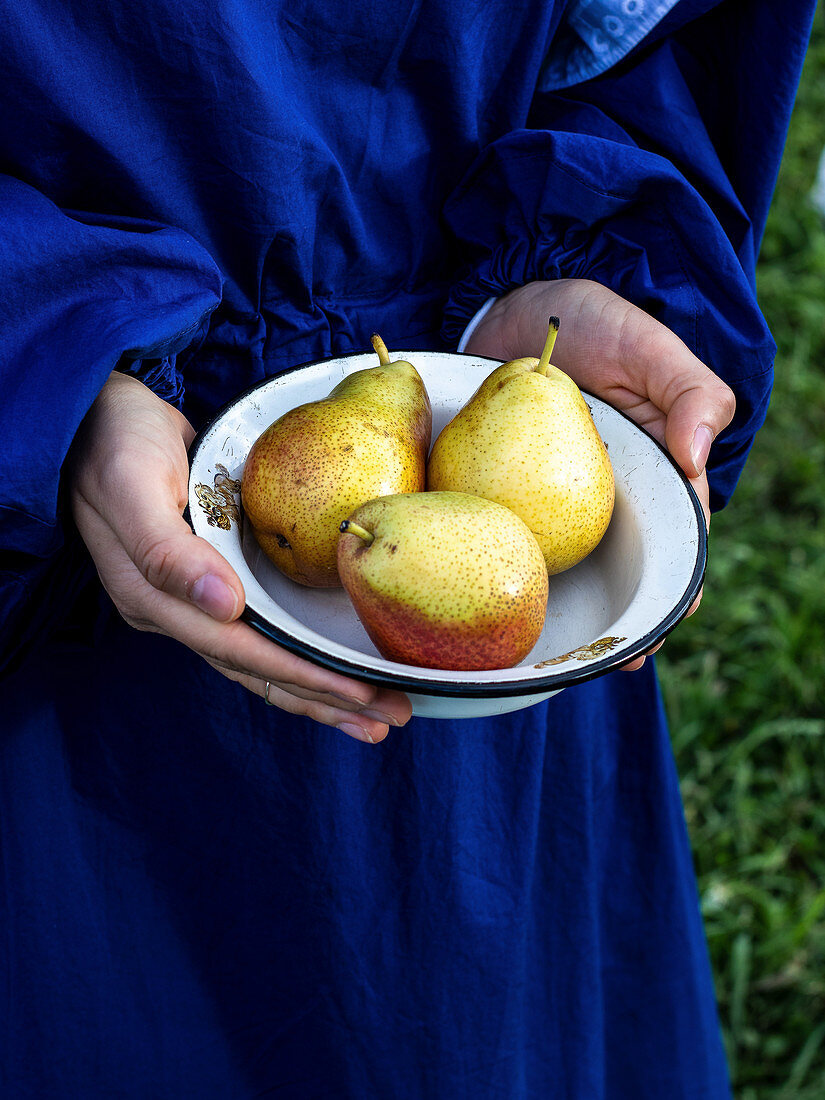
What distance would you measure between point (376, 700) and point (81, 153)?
1.88 ft

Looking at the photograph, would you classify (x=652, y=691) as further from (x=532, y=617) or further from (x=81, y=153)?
(x=81, y=153)

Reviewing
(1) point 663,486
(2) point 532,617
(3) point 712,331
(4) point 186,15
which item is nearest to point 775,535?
(3) point 712,331

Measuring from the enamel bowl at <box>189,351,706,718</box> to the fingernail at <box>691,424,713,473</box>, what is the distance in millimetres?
25

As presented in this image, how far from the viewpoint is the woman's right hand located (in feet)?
2.52

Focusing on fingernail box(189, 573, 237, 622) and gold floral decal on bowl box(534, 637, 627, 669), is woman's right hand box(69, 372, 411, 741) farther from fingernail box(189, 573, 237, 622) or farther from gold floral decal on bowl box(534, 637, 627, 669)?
gold floral decal on bowl box(534, 637, 627, 669)

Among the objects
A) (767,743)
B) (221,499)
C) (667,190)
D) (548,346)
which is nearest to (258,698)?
(221,499)

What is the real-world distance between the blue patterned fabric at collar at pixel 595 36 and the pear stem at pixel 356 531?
70cm

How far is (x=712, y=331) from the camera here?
3.78 ft

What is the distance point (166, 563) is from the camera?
77cm

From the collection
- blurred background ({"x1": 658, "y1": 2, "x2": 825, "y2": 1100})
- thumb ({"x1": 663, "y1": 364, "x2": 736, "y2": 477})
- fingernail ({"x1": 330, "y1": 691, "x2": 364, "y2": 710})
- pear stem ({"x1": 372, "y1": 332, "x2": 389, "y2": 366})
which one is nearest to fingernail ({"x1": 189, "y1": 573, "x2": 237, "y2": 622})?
fingernail ({"x1": 330, "y1": 691, "x2": 364, "y2": 710})

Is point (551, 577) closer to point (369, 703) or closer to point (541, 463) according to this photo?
point (541, 463)

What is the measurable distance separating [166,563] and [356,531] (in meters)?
0.17

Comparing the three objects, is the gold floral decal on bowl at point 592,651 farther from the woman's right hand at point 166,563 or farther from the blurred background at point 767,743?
the blurred background at point 767,743

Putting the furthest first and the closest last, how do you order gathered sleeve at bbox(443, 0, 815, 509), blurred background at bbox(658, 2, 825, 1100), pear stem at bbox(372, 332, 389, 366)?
blurred background at bbox(658, 2, 825, 1100) → gathered sleeve at bbox(443, 0, 815, 509) → pear stem at bbox(372, 332, 389, 366)
